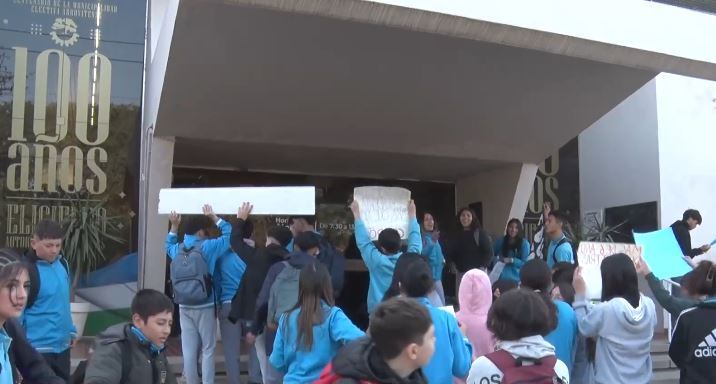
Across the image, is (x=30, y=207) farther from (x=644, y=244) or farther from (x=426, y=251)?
(x=644, y=244)

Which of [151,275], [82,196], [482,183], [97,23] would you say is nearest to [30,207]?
[82,196]

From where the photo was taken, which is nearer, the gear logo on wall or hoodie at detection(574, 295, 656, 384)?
hoodie at detection(574, 295, 656, 384)

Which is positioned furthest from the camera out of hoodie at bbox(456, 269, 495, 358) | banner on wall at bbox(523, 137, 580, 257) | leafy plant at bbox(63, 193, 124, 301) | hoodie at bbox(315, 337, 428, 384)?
banner on wall at bbox(523, 137, 580, 257)

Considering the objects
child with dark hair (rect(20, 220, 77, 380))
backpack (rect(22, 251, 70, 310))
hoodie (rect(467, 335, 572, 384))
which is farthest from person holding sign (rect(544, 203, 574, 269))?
backpack (rect(22, 251, 70, 310))

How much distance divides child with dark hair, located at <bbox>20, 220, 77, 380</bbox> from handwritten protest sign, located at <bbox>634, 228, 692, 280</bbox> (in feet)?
12.8

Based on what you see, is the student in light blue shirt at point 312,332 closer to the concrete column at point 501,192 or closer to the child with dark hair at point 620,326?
the child with dark hair at point 620,326

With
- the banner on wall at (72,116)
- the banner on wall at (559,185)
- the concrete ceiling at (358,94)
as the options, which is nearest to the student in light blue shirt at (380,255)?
the concrete ceiling at (358,94)

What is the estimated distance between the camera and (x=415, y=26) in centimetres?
576

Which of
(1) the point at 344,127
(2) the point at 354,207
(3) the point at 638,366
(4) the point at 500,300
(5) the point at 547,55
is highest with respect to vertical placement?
(5) the point at 547,55

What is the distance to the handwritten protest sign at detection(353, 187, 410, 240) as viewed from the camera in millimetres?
5496

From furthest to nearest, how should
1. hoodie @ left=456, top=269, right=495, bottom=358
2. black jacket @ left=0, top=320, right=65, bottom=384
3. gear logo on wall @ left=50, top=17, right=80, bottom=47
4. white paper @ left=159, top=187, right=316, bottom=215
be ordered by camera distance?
gear logo on wall @ left=50, top=17, right=80, bottom=47, white paper @ left=159, top=187, right=316, bottom=215, hoodie @ left=456, top=269, right=495, bottom=358, black jacket @ left=0, top=320, right=65, bottom=384

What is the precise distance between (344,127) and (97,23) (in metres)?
3.60

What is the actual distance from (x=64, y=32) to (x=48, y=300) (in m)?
5.35

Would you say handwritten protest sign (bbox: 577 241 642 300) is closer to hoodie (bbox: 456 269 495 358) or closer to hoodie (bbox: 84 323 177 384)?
hoodie (bbox: 456 269 495 358)
